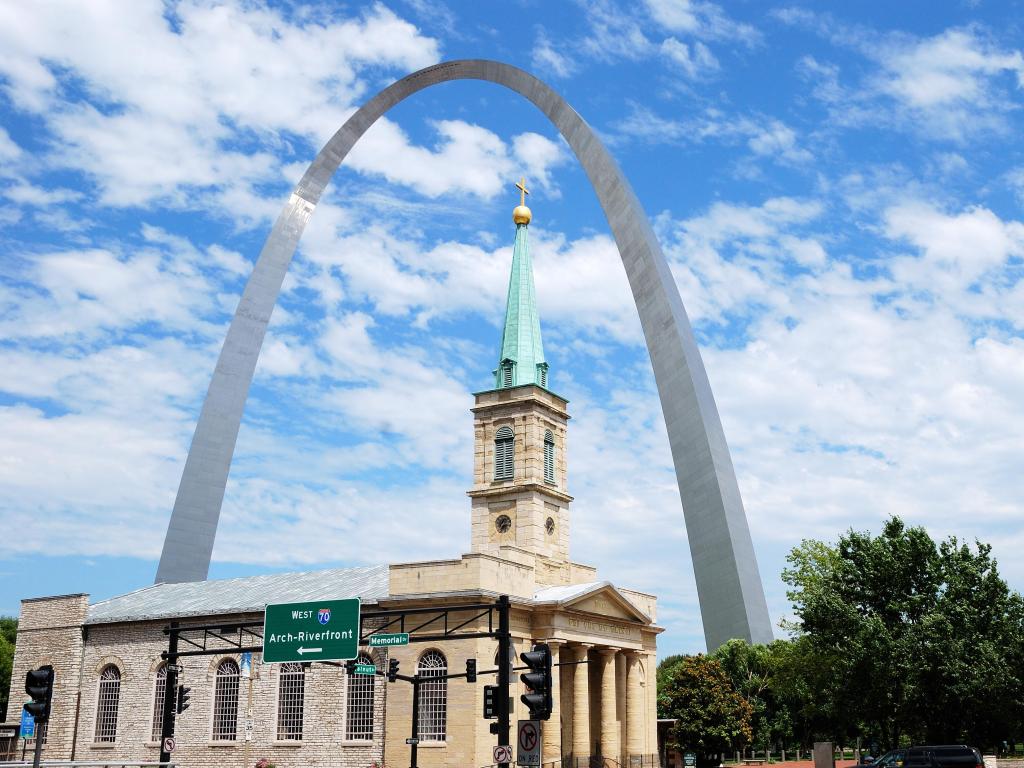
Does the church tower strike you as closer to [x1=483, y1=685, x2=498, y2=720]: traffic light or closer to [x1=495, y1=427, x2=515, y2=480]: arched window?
[x1=495, y1=427, x2=515, y2=480]: arched window

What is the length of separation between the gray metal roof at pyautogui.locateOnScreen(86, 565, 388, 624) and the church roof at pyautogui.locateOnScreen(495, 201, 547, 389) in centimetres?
1596

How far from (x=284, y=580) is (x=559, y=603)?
16.3 metres

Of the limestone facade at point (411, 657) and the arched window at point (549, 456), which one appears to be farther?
the arched window at point (549, 456)

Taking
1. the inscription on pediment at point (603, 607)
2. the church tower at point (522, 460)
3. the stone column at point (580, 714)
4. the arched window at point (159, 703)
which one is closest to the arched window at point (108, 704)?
the arched window at point (159, 703)

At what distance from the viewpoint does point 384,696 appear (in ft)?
145

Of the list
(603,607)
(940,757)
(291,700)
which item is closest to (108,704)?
(291,700)

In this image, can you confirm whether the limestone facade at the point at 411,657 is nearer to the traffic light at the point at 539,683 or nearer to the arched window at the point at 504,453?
the arched window at the point at 504,453

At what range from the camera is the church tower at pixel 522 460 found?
5900 cm

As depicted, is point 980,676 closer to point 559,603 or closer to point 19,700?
point 559,603

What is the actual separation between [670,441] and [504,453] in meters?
14.6

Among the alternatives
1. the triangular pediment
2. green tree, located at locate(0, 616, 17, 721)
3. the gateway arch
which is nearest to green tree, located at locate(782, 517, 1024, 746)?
the gateway arch

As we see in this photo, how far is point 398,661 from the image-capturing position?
44.3m

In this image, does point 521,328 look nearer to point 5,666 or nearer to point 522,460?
point 522,460

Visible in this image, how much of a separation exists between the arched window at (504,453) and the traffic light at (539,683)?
3807 centimetres
